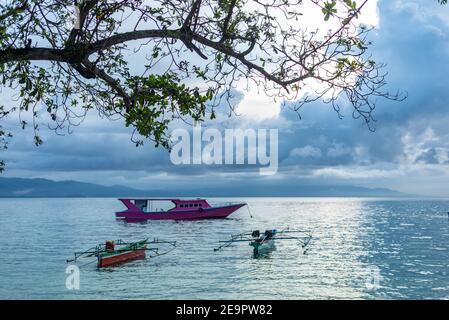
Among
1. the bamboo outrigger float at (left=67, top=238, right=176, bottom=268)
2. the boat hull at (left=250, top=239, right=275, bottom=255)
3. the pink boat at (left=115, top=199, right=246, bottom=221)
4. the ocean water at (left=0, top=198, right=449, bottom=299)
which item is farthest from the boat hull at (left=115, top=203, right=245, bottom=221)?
the bamboo outrigger float at (left=67, top=238, right=176, bottom=268)

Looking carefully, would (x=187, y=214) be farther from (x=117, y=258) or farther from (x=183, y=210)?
(x=117, y=258)

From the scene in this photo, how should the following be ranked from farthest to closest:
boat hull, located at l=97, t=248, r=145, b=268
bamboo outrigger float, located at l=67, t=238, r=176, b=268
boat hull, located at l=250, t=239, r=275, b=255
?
boat hull, located at l=250, t=239, r=275, b=255 < boat hull, located at l=97, t=248, r=145, b=268 < bamboo outrigger float, located at l=67, t=238, r=176, b=268

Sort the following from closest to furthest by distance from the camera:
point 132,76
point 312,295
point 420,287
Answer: point 132,76
point 312,295
point 420,287

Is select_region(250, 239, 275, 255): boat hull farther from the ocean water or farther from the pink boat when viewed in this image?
the pink boat

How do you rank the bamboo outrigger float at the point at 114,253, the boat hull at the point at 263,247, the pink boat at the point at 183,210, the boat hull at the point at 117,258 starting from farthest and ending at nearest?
the pink boat at the point at 183,210, the boat hull at the point at 263,247, the boat hull at the point at 117,258, the bamboo outrigger float at the point at 114,253

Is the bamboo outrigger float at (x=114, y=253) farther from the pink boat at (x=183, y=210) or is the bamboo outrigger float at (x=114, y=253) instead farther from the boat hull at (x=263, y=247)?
the pink boat at (x=183, y=210)

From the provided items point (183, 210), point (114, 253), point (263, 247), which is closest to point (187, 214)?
point (183, 210)

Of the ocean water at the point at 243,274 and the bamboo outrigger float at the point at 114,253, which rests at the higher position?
the bamboo outrigger float at the point at 114,253

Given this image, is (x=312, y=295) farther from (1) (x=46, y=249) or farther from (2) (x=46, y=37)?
(1) (x=46, y=249)

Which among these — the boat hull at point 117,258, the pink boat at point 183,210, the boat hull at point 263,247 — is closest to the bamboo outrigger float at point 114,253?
the boat hull at point 117,258

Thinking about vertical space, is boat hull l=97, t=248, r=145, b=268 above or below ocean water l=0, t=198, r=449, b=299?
above
